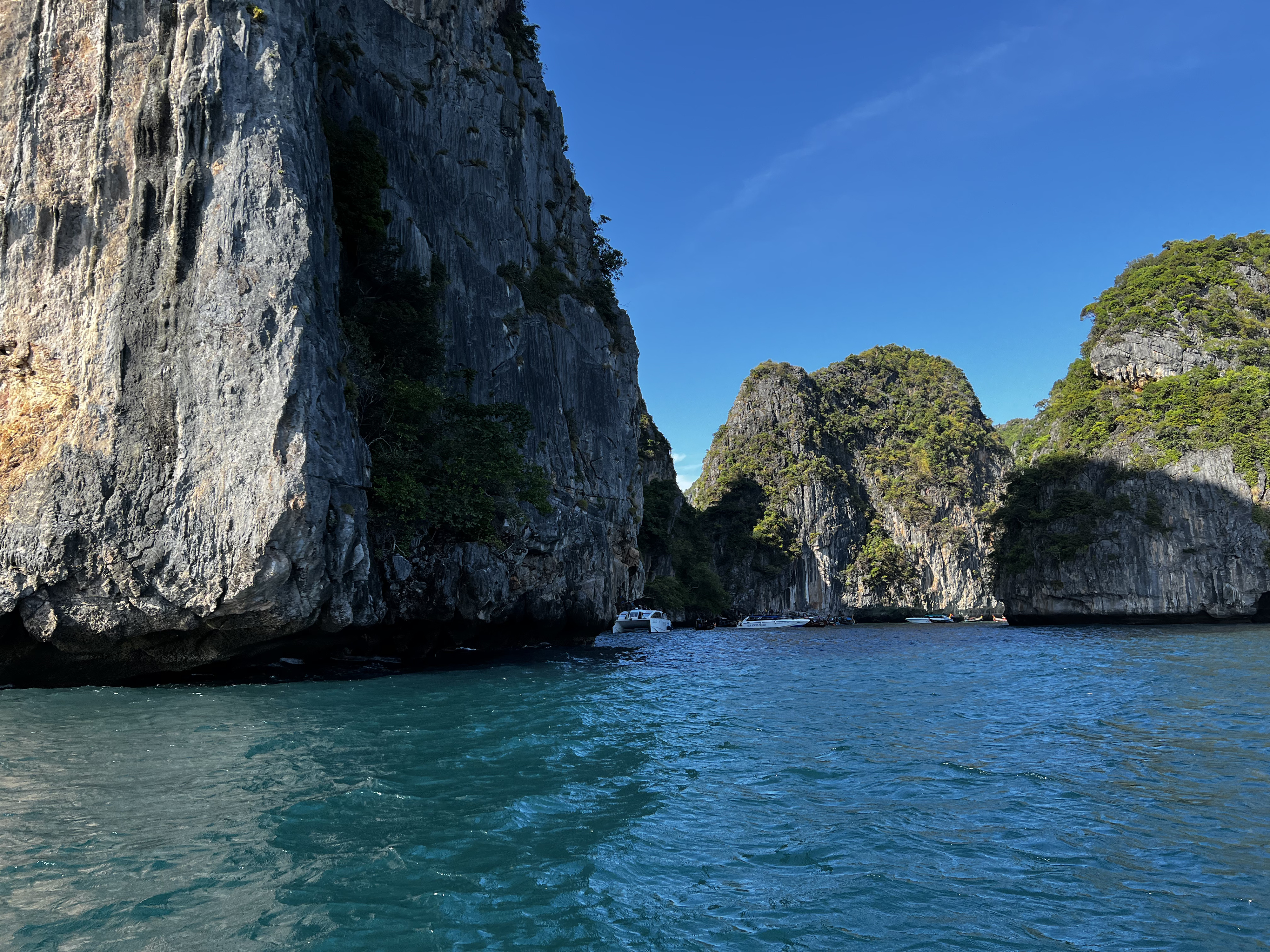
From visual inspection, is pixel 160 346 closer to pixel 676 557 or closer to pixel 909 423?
pixel 676 557

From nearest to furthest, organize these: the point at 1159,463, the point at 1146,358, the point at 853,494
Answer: the point at 1159,463 → the point at 1146,358 → the point at 853,494

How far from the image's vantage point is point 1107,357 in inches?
2643

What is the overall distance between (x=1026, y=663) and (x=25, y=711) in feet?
89.0

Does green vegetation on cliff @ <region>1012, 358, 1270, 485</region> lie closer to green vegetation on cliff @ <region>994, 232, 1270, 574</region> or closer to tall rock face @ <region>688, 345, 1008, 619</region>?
green vegetation on cliff @ <region>994, 232, 1270, 574</region>

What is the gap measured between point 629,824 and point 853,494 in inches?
4708

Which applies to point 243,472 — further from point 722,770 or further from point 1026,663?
point 1026,663

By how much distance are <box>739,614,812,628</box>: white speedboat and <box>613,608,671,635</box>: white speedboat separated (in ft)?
40.1

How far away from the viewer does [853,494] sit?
399 feet

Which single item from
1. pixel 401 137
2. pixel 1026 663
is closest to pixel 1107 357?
pixel 1026 663

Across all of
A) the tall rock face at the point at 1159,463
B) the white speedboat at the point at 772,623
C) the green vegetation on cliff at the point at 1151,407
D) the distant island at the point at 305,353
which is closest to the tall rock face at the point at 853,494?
the white speedboat at the point at 772,623

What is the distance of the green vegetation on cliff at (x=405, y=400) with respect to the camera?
71.3 ft

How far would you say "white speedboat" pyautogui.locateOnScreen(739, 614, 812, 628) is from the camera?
2795 inches

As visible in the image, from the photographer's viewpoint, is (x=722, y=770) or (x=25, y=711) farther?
(x=25, y=711)

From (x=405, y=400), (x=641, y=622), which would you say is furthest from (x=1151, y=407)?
(x=405, y=400)
